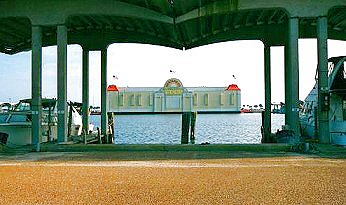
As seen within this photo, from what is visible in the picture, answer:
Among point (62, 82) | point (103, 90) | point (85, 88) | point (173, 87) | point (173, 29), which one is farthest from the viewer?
point (173, 87)

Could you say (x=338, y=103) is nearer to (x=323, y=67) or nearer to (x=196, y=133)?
(x=323, y=67)

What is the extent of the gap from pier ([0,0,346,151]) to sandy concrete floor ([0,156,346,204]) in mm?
6318

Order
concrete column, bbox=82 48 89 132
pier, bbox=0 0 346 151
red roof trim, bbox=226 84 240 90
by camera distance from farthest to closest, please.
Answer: red roof trim, bbox=226 84 240 90 < concrete column, bbox=82 48 89 132 < pier, bbox=0 0 346 151

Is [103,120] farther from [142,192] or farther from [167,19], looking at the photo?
[142,192]

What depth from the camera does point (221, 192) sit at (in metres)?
8.79

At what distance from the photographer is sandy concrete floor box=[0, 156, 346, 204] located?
324 inches

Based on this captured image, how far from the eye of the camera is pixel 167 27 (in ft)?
83.0

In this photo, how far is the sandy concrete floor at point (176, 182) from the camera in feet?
27.0

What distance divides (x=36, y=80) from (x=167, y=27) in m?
8.07

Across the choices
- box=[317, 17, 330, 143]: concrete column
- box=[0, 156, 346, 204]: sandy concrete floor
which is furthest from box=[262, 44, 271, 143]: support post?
box=[0, 156, 346, 204]: sandy concrete floor

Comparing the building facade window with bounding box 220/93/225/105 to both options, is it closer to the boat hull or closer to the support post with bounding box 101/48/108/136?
the support post with bounding box 101/48/108/136

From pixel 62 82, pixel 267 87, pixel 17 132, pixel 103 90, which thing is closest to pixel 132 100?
pixel 103 90

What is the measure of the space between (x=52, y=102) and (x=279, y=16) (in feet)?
44.8

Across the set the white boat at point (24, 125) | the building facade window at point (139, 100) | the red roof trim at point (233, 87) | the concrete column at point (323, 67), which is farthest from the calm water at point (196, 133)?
the red roof trim at point (233, 87)
